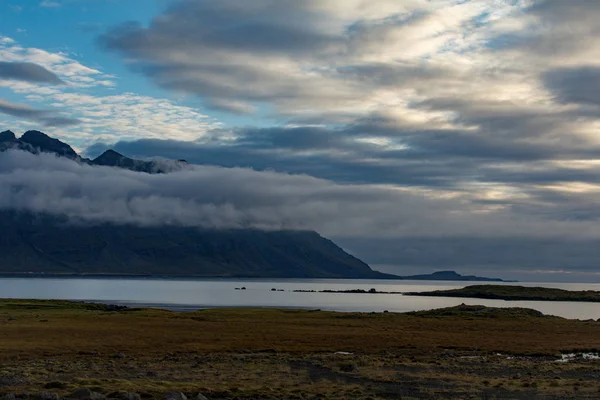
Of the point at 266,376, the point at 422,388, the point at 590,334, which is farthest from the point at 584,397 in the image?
the point at 590,334

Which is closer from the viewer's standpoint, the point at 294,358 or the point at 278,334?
the point at 294,358

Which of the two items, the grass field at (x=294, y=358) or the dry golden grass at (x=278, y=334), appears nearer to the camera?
the grass field at (x=294, y=358)

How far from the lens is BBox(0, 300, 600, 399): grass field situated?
39531 millimetres

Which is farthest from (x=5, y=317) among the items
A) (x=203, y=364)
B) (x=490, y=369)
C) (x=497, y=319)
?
(x=497, y=319)

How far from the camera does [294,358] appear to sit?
56.8 m

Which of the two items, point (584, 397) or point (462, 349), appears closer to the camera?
point (584, 397)

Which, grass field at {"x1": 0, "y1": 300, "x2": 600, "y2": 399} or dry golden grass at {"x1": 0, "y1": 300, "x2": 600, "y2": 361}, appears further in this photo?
dry golden grass at {"x1": 0, "y1": 300, "x2": 600, "y2": 361}

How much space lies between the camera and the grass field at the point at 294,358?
3953 cm

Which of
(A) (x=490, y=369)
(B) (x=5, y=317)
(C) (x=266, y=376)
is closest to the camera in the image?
(C) (x=266, y=376)

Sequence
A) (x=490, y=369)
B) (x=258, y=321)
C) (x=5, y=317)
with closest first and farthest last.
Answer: (x=490, y=369), (x=5, y=317), (x=258, y=321)

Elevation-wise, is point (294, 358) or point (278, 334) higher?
point (294, 358)

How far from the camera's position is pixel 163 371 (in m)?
46.7

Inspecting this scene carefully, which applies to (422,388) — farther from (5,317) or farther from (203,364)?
(5,317)

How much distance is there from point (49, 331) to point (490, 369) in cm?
4655
